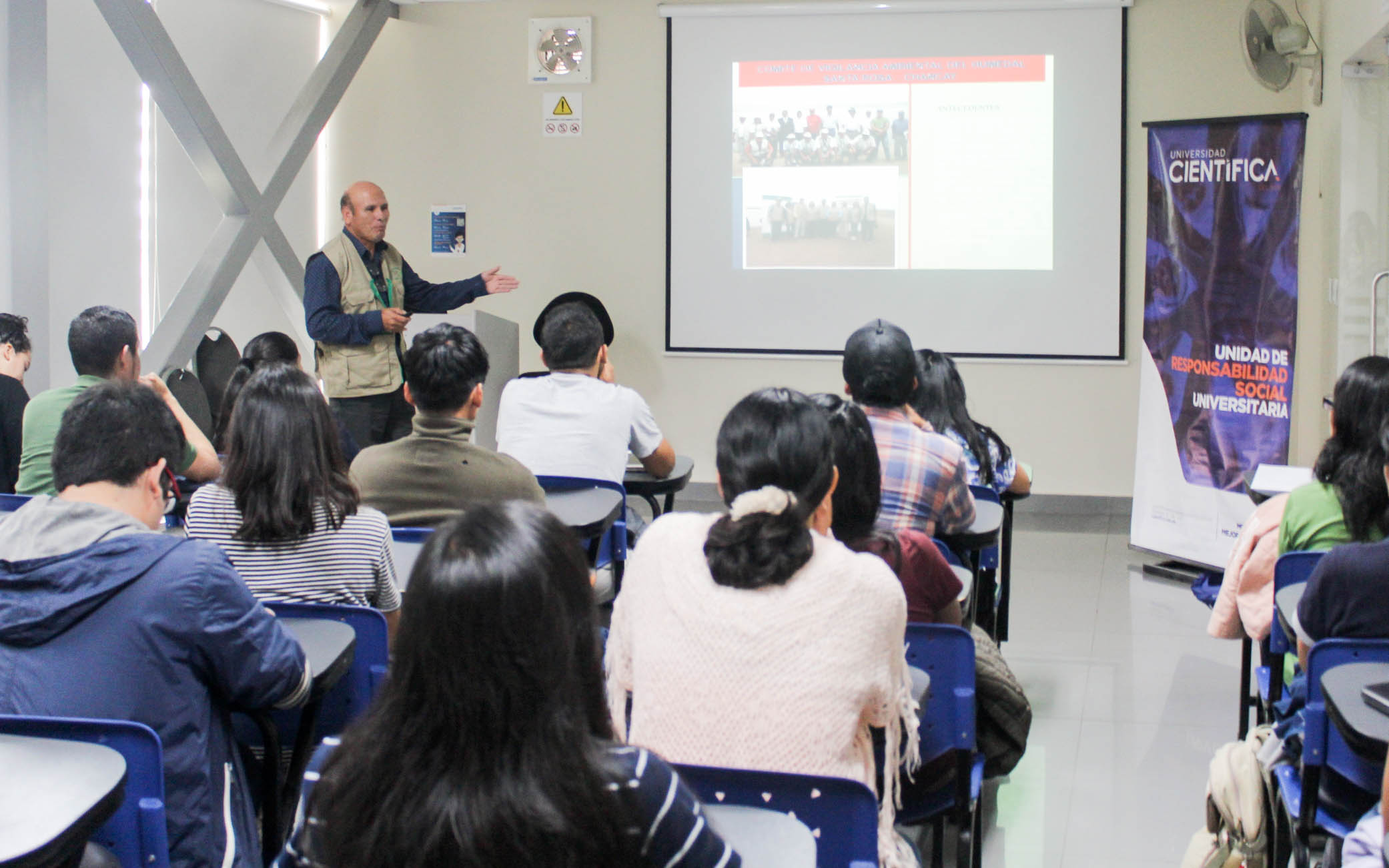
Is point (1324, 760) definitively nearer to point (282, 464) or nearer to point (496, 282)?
point (282, 464)

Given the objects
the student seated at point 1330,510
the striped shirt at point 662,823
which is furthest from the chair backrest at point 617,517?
the striped shirt at point 662,823

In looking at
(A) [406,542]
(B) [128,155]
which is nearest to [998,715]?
(A) [406,542]

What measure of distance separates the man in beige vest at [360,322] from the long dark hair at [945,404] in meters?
2.48

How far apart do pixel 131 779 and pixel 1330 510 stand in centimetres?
225

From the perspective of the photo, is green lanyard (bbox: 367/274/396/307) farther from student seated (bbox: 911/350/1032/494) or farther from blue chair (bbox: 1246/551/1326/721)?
blue chair (bbox: 1246/551/1326/721)

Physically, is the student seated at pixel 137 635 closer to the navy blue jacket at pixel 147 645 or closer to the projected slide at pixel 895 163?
the navy blue jacket at pixel 147 645

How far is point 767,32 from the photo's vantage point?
665 cm

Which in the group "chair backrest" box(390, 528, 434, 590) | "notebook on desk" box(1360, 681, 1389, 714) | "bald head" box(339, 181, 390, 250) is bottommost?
"notebook on desk" box(1360, 681, 1389, 714)

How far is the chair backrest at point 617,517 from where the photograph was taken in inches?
142

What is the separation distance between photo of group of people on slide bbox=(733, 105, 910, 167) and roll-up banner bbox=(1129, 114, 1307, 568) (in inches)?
58.8

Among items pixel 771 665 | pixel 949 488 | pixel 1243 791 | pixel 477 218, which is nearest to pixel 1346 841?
pixel 1243 791

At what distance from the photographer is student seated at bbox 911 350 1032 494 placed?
3.67m

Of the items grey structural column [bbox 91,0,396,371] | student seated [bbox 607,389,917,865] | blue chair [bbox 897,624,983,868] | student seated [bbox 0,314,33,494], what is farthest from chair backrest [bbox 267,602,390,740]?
grey structural column [bbox 91,0,396,371]

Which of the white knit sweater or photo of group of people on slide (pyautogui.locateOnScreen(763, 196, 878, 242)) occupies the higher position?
photo of group of people on slide (pyautogui.locateOnScreen(763, 196, 878, 242))
